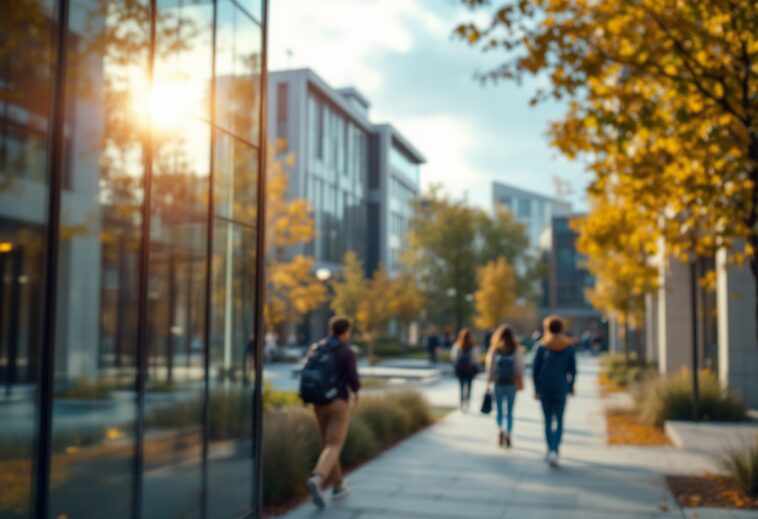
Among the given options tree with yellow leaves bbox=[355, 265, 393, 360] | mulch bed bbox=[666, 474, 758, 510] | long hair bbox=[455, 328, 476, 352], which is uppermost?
tree with yellow leaves bbox=[355, 265, 393, 360]

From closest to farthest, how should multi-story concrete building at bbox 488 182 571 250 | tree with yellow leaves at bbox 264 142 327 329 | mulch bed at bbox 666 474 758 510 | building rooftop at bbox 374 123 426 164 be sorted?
mulch bed at bbox 666 474 758 510 → tree with yellow leaves at bbox 264 142 327 329 → building rooftop at bbox 374 123 426 164 → multi-story concrete building at bbox 488 182 571 250

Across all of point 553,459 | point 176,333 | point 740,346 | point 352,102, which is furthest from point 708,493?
point 352,102

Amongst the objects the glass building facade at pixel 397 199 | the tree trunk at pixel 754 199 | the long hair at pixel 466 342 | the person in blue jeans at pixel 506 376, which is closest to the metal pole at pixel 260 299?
the tree trunk at pixel 754 199

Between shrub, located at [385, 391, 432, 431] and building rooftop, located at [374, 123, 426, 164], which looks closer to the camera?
shrub, located at [385, 391, 432, 431]

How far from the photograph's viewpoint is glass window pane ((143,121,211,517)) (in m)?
9.92

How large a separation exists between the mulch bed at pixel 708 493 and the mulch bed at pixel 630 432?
332cm

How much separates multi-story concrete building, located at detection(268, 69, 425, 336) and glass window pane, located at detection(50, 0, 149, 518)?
1496cm

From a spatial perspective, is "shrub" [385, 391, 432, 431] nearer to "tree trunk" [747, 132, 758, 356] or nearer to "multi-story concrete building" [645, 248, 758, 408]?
"multi-story concrete building" [645, 248, 758, 408]

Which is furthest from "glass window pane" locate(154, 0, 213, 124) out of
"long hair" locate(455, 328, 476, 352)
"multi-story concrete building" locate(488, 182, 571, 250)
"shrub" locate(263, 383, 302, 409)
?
"multi-story concrete building" locate(488, 182, 571, 250)

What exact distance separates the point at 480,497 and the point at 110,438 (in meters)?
11.0

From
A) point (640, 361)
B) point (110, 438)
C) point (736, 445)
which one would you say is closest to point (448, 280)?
point (640, 361)

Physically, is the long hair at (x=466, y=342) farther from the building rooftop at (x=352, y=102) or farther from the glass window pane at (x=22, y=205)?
the building rooftop at (x=352, y=102)

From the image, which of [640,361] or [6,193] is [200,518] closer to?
[640,361]

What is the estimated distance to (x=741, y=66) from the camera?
909 centimetres
